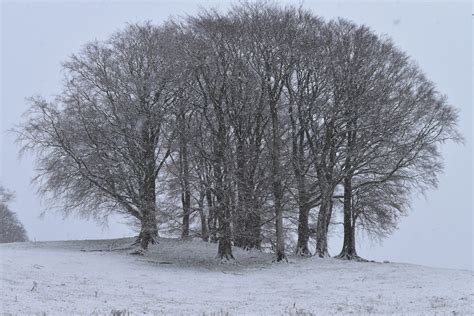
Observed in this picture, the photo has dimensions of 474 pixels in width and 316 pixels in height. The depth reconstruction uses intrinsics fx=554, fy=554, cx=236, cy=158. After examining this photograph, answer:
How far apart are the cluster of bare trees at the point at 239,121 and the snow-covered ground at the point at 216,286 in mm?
2652

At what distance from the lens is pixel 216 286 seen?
19969 mm

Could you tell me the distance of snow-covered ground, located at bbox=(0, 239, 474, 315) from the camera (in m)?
14.1

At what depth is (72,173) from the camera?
30.5m

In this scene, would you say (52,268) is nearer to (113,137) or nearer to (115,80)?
(113,137)

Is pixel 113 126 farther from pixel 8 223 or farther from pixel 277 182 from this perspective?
pixel 8 223

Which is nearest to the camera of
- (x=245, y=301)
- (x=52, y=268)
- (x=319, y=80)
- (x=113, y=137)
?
(x=245, y=301)

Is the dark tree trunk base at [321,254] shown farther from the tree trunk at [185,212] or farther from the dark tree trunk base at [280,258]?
the tree trunk at [185,212]

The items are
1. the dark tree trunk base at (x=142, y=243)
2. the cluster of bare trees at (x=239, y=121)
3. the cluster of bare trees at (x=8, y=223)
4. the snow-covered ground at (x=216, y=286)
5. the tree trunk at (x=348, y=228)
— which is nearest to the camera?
the snow-covered ground at (x=216, y=286)

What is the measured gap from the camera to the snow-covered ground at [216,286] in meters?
14.1

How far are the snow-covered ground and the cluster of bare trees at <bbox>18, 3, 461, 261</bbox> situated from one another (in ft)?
8.70

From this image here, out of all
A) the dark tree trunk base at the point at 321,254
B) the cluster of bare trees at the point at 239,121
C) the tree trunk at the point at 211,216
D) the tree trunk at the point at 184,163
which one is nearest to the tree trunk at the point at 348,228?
the cluster of bare trees at the point at 239,121

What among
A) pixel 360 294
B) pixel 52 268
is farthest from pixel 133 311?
pixel 52 268

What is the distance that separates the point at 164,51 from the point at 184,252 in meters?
10.8

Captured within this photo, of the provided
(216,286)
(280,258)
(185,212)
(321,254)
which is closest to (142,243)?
(185,212)
